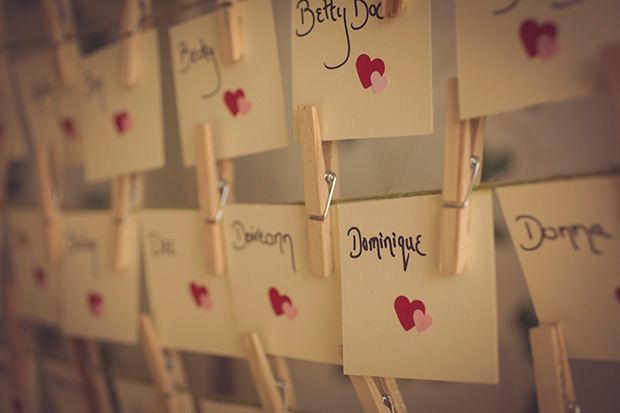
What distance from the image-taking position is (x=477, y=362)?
58 cm

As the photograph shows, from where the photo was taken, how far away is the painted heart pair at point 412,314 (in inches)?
23.8

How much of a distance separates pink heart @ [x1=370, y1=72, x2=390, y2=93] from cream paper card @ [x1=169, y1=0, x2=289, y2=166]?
14 centimetres

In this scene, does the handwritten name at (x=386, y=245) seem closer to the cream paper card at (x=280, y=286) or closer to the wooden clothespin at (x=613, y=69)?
the cream paper card at (x=280, y=286)

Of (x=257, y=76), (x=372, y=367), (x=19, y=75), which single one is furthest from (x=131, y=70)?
(x=372, y=367)

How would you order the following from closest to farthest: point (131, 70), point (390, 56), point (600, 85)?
point (600, 85) < point (390, 56) < point (131, 70)

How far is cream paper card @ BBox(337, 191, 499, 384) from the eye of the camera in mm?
574

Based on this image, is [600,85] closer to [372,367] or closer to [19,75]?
[372,367]

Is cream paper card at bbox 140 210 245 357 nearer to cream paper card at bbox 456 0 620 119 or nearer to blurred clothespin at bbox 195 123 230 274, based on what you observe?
blurred clothespin at bbox 195 123 230 274

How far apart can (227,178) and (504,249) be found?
40cm

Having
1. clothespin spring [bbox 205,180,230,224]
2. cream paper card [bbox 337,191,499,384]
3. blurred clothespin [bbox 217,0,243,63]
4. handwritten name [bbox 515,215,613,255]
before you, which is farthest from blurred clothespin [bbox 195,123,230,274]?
handwritten name [bbox 515,215,613,255]

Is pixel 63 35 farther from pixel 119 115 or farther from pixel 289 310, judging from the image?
pixel 289 310

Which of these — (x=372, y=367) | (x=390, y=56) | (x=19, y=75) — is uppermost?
(x=19, y=75)

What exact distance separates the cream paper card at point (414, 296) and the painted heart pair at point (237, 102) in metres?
0.21

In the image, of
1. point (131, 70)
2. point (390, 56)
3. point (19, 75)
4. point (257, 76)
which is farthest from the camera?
point (19, 75)
